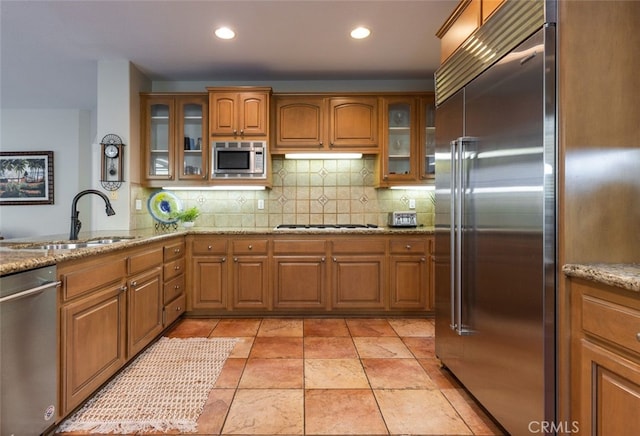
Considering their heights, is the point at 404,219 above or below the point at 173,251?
above

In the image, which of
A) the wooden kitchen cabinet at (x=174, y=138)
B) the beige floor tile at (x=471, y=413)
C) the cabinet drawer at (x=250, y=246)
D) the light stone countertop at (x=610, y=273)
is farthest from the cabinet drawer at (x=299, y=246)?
the light stone countertop at (x=610, y=273)

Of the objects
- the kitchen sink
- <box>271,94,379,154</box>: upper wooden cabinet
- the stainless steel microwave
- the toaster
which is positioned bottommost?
the kitchen sink

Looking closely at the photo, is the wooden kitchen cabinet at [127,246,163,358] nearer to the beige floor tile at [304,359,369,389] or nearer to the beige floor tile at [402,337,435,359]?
the beige floor tile at [304,359,369,389]

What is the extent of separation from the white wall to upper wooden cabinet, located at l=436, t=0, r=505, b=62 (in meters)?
5.59

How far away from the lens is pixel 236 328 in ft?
10.4

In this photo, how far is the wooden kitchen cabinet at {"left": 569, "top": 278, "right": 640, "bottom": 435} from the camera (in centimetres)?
105

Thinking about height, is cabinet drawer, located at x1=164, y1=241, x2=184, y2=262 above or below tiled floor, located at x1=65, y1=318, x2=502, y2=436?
above

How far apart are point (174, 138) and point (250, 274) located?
1.65 m

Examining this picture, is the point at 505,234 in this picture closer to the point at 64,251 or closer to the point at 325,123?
the point at 64,251

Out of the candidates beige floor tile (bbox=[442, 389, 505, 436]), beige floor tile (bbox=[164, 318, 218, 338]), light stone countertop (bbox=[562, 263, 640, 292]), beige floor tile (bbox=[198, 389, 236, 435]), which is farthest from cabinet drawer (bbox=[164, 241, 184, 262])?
light stone countertop (bbox=[562, 263, 640, 292])

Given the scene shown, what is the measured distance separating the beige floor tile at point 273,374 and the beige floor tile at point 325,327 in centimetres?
60

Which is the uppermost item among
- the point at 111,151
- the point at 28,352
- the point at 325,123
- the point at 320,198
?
the point at 325,123

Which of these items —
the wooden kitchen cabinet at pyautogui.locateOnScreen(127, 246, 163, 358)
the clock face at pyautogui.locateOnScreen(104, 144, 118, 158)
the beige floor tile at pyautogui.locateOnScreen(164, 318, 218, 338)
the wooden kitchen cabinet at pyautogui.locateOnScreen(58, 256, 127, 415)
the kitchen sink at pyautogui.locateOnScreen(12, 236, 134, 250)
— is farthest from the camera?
the clock face at pyautogui.locateOnScreen(104, 144, 118, 158)

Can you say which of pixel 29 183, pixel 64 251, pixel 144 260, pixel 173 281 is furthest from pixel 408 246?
pixel 29 183
